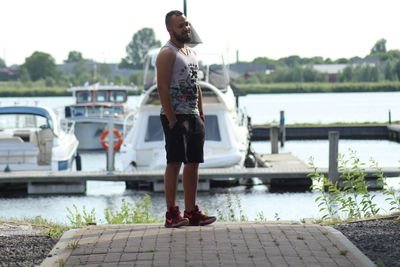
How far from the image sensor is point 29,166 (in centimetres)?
2303

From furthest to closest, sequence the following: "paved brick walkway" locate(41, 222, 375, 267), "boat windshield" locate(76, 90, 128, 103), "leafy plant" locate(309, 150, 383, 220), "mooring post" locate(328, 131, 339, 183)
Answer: "boat windshield" locate(76, 90, 128, 103) < "mooring post" locate(328, 131, 339, 183) < "leafy plant" locate(309, 150, 383, 220) < "paved brick walkway" locate(41, 222, 375, 267)

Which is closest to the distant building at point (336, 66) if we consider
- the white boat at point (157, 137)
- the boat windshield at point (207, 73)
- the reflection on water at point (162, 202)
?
the boat windshield at point (207, 73)

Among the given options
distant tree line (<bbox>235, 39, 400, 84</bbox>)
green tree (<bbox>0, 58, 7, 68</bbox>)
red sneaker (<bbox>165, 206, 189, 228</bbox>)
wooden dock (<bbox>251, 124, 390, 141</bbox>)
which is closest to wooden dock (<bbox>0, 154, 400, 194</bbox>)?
red sneaker (<bbox>165, 206, 189, 228</bbox>)

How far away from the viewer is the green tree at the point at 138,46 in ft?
593

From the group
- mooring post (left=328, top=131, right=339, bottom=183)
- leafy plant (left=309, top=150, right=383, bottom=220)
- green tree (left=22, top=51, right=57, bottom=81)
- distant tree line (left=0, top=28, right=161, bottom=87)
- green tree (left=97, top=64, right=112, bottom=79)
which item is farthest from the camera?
green tree (left=22, top=51, right=57, bottom=81)

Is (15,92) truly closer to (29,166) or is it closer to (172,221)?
(29,166)

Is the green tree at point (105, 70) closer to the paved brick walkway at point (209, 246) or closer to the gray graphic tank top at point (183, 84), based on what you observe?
the gray graphic tank top at point (183, 84)

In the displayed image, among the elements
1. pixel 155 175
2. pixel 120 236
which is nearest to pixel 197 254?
pixel 120 236

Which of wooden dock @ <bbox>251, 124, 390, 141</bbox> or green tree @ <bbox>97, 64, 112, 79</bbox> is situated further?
green tree @ <bbox>97, 64, 112, 79</bbox>

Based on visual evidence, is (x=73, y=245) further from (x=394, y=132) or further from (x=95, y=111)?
(x=394, y=132)

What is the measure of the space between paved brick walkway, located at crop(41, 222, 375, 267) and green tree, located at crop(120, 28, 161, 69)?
560 ft

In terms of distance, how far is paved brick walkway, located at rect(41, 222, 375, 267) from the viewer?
6.91m

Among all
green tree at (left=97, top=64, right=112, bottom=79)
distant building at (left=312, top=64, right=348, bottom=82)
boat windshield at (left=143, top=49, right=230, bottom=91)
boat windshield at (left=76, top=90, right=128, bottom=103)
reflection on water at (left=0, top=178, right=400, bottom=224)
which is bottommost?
distant building at (left=312, top=64, right=348, bottom=82)

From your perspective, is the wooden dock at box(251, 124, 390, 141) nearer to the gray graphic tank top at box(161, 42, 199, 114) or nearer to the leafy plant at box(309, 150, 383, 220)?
the leafy plant at box(309, 150, 383, 220)
